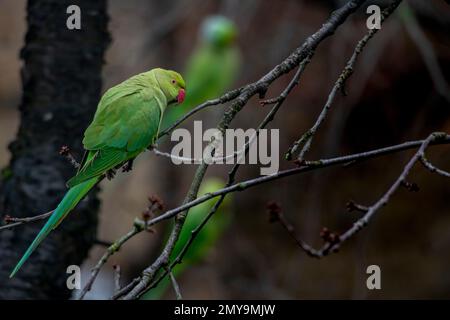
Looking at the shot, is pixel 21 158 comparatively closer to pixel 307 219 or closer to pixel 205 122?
pixel 205 122

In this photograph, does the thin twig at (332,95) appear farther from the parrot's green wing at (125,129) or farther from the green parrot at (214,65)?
the green parrot at (214,65)

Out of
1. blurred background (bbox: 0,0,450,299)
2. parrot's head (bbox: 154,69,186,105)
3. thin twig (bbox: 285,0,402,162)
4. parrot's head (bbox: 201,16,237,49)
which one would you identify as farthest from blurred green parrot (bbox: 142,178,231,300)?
thin twig (bbox: 285,0,402,162)

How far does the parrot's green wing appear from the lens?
1110 millimetres

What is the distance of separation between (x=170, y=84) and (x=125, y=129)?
110mm

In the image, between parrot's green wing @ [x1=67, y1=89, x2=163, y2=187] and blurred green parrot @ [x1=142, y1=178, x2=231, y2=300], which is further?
blurred green parrot @ [x1=142, y1=178, x2=231, y2=300]

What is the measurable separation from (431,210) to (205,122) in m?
1.12

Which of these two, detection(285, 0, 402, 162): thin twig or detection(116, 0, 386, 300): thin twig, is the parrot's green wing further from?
detection(285, 0, 402, 162): thin twig

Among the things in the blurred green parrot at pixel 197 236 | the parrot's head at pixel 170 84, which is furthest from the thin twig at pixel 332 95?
the blurred green parrot at pixel 197 236

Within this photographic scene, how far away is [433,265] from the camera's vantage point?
2.82 m

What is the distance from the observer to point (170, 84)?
114 cm

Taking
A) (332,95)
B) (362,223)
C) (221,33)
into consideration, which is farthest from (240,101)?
(221,33)

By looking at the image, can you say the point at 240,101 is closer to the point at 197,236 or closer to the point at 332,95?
the point at 332,95

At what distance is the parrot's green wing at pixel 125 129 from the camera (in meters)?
1.11
